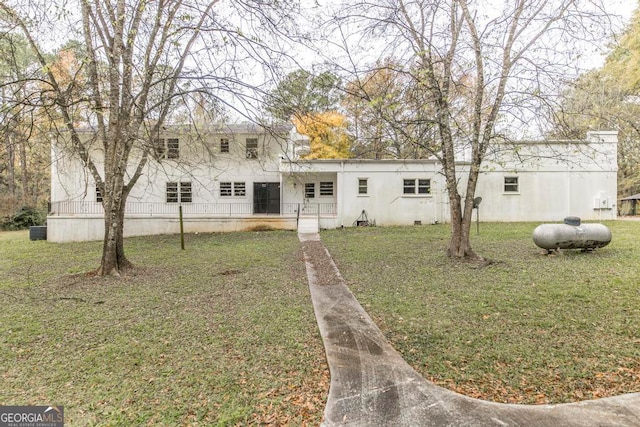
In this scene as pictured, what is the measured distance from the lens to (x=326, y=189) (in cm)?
1872

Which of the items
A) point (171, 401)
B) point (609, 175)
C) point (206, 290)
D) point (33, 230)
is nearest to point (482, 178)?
point (609, 175)

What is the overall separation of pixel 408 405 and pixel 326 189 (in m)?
16.3

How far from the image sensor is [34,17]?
631 cm

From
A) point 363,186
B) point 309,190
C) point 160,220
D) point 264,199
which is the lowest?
point 160,220

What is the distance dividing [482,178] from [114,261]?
1710 cm

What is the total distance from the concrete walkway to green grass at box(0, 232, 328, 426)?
21 centimetres

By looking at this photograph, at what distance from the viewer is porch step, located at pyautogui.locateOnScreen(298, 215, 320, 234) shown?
50.2 ft

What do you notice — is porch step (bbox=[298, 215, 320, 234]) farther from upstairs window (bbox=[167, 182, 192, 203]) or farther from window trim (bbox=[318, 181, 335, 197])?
upstairs window (bbox=[167, 182, 192, 203])

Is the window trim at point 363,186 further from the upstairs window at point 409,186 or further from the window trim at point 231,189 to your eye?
the window trim at point 231,189

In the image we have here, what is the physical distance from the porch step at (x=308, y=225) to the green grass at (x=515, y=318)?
5991 millimetres

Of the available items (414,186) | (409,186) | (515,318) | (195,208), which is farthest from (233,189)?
(515,318)

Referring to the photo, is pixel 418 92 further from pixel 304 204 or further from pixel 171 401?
pixel 304 204

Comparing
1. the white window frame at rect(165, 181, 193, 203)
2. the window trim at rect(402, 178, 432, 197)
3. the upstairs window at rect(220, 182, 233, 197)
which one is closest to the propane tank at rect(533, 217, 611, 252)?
the window trim at rect(402, 178, 432, 197)

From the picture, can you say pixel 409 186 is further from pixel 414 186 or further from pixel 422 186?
pixel 422 186
